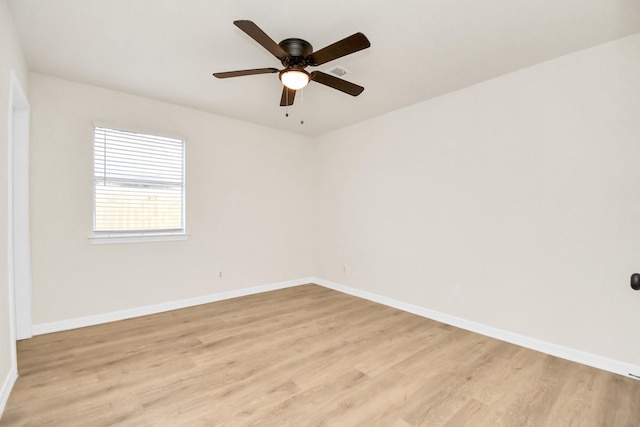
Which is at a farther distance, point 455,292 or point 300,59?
point 455,292

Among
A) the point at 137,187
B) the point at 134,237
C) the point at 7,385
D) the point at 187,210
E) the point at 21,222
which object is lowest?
the point at 7,385

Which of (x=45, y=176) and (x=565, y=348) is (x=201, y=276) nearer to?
(x=45, y=176)

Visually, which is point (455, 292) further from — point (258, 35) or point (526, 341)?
point (258, 35)

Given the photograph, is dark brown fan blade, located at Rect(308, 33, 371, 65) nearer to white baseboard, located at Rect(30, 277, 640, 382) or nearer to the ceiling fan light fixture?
the ceiling fan light fixture

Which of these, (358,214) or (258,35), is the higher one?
(258,35)

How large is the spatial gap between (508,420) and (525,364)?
86cm

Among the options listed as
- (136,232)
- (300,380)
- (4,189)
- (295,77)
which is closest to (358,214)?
(295,77)

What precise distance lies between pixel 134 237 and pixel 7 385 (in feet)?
5.77

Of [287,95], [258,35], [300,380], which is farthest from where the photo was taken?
[287,95]

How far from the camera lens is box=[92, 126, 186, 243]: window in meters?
3.29

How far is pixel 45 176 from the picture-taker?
9.75 ft

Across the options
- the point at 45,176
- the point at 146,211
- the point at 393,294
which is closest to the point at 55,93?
the point at 45,176

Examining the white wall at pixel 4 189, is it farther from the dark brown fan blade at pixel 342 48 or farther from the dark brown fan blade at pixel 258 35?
the dark brown fan blade at pixel 342 48

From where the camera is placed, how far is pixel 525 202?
2.78m
